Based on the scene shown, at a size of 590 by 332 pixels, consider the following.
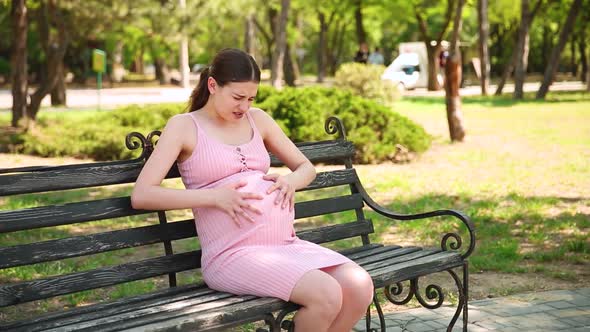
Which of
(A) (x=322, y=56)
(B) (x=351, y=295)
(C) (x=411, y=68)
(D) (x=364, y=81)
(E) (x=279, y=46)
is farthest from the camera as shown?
(A) (x=322, y=56)

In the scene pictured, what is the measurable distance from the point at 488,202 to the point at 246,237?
19.1ft

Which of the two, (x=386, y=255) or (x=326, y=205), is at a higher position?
(x=326, y=205)

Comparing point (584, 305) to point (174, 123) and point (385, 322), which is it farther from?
point (174, 123)

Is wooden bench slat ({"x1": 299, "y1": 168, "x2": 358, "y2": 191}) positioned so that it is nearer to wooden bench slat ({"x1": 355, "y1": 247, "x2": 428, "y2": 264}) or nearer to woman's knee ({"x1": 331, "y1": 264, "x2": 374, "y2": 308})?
wooden bench slat ({"x1": 355, "y1": 247, "x2": 428, "y2": 264})

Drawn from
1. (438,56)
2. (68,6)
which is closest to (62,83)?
(68,6)

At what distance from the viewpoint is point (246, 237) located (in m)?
3.78

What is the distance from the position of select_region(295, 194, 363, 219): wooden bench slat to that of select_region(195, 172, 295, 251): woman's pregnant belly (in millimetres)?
559

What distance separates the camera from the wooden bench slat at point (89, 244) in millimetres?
3559

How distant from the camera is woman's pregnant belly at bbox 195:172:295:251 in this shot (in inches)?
150

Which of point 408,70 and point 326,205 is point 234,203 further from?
point 408,70

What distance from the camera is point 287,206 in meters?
3.95

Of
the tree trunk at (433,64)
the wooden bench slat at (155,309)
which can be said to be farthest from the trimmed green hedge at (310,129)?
the tree trunk at (433,64)

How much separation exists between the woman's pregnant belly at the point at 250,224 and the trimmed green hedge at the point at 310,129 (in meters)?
8.62

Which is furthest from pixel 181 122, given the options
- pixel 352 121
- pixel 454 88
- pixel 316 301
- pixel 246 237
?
pixel 454 88
